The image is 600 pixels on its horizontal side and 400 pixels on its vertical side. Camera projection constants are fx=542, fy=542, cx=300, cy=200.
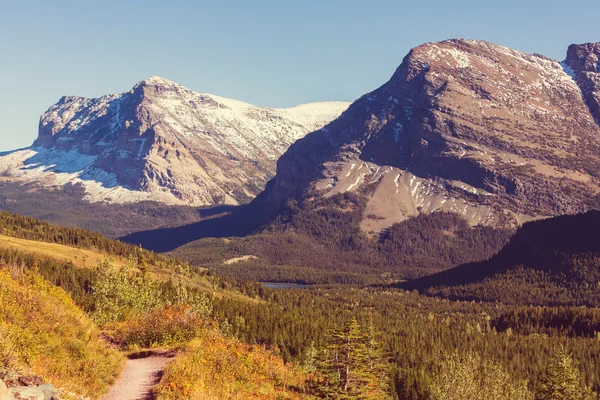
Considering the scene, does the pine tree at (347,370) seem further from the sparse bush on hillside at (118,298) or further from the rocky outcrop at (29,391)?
the sparse bush on hillside at (118,298)

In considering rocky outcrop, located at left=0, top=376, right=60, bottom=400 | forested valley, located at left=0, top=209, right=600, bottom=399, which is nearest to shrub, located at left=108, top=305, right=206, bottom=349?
forested valley, located at left=0, top=209, right=600, bottom=399

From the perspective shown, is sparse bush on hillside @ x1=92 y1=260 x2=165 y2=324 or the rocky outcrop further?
sparse bush on hillside @ x1=92 y1=260 x2=165 y2=324

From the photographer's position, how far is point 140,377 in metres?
34.2

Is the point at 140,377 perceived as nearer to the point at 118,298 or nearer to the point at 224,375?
the point at 224,375

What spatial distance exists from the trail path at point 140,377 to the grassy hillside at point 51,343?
27.9 inches

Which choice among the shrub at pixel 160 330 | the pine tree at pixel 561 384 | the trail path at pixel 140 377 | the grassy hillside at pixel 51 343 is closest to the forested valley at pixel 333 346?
the shrub at pixel 160 330

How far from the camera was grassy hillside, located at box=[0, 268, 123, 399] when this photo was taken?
27578 mm

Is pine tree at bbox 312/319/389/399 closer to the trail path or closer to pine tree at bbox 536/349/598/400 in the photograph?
the trail path

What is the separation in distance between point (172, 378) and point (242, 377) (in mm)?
8068

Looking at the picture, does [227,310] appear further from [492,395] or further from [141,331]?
[141,331]

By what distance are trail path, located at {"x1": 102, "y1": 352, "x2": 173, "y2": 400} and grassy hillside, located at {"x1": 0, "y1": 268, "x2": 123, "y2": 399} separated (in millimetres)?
708

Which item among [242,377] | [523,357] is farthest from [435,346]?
[242,377]

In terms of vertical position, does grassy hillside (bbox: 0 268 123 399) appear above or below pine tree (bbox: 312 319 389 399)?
above

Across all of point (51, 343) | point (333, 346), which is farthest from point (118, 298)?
point (51, 343)
